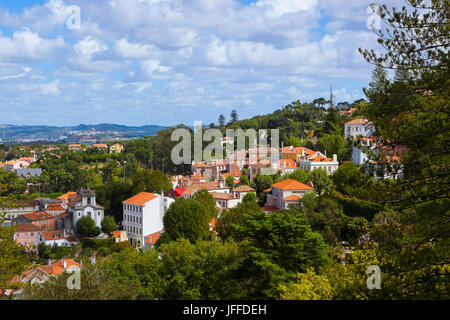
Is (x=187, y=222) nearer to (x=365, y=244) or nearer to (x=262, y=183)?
(x=262, y=183)

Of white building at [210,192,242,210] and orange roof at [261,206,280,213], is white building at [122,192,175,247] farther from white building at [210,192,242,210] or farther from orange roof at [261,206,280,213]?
orange roof at [261,206,280,213]

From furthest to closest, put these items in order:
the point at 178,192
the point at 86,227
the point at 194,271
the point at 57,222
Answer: the point at 178,192
the point at 57,222
the point at 86,227
the point at 194,271

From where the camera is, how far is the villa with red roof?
36.2 meters

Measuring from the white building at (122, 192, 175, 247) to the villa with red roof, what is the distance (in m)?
9.06

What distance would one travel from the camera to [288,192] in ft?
120

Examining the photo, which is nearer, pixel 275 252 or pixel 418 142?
pixel 418 142

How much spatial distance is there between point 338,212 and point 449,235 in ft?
70.6

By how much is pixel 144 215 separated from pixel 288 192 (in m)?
12.3

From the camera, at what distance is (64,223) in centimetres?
4359

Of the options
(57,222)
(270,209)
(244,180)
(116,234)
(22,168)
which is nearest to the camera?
(270,209)

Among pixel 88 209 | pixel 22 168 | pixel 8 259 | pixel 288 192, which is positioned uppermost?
pixel 8 259

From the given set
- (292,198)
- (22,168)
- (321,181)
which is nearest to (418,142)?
(292,198)

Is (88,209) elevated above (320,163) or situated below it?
below
